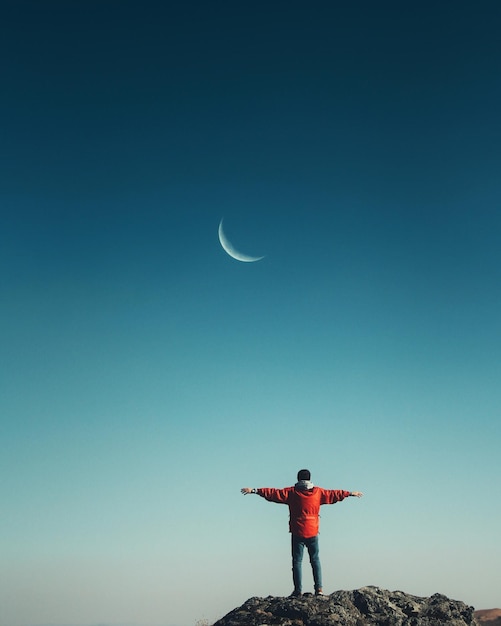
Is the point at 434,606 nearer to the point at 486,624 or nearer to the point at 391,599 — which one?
the point at 391,599

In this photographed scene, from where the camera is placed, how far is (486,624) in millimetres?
24547

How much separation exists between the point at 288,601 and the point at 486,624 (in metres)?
15.0

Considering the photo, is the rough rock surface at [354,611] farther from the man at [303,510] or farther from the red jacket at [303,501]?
the red jacket at [303,501]

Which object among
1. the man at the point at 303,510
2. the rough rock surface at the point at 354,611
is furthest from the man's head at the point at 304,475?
the rough rock surface at the point at 354,611

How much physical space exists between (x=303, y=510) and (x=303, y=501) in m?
0.23

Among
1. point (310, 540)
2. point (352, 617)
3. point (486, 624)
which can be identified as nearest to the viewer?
point (352, 617)

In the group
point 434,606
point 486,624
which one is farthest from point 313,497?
point 486,624

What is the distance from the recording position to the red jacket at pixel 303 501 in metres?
15.2

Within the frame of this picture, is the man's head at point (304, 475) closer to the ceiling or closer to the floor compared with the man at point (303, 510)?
closer to the ceiling

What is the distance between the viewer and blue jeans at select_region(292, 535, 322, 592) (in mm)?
15109

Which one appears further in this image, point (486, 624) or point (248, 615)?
point (486, 624)

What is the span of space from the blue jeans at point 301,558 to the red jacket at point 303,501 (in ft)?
0.56

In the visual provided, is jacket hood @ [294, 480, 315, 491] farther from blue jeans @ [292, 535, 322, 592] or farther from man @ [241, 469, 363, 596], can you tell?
blue jeans @ [292, 535, 322, 592]

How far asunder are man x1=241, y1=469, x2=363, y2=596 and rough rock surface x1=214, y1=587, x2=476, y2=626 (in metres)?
0.66
